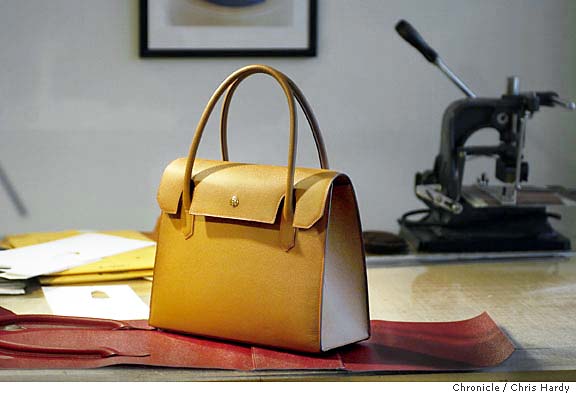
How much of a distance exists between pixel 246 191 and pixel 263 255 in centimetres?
9

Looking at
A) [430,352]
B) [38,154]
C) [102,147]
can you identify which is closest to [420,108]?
[102,147]

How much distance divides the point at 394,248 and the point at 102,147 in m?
1.20

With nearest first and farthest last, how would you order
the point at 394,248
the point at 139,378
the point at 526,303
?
the point at 139,378 → the point at 526,303 → the point at 394,248

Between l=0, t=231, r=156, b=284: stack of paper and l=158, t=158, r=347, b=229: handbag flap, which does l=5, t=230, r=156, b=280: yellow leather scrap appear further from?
l=158, t=158, r=347, b=229: handbag flap

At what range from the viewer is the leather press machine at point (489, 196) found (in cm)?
205

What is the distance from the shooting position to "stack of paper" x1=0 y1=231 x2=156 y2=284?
1696 millimetres

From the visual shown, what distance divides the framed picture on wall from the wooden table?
109 centimetres

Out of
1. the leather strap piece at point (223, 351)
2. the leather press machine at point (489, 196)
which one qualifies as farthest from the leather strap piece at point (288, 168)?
the leather press machine at point (489, 196)

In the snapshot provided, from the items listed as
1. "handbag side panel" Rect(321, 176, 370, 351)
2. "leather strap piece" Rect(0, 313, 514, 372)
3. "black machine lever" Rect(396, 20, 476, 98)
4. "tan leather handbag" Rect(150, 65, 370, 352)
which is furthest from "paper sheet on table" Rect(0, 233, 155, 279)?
"black machine lever" Rect(396, 20, 476, 98)

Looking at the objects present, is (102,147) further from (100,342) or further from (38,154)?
(100,342)

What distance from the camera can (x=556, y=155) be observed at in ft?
9.82

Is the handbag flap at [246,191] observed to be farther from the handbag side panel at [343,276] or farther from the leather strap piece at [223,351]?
the leather strap piece at [223,351]

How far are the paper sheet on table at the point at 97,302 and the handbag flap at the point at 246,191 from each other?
25 cm

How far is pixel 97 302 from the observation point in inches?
62.4
